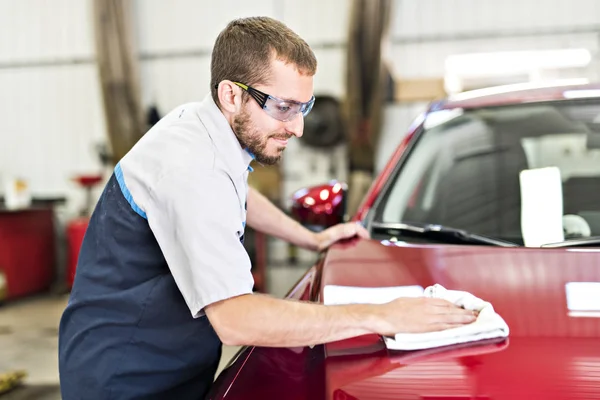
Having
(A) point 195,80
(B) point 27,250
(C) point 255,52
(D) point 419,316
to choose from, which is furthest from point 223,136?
(A) point 195,80

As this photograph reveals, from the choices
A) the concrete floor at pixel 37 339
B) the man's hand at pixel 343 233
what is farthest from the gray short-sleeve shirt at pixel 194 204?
the concrete floor at pixel 37 339

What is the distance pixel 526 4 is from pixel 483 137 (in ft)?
14.4

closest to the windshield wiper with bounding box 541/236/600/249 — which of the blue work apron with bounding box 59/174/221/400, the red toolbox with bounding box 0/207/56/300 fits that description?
the blue work apron with bounding box 59/174/221/400

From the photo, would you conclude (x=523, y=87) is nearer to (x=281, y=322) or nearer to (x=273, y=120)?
(x=273, y=120)

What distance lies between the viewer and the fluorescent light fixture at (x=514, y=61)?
5.71 metres

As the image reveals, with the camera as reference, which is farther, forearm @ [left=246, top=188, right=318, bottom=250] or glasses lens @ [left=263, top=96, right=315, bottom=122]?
forearm @ [left=246, top=188, right=318, bottom=250]

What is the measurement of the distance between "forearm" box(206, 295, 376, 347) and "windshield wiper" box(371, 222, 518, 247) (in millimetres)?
591

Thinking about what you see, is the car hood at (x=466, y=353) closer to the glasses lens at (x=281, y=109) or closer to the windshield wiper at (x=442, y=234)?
the windshield wiper at (x=442, y=234)

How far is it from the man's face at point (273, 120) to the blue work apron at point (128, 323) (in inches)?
11.0

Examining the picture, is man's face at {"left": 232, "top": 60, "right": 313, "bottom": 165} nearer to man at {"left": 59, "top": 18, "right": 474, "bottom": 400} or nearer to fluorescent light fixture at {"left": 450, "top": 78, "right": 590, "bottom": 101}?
man at {"left": 59, "top": 18, "right": 474, "bottom": 400}

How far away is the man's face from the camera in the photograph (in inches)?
48.5

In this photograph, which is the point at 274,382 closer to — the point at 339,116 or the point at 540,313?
the point at 540,313

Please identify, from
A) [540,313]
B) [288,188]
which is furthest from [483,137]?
[288,188]

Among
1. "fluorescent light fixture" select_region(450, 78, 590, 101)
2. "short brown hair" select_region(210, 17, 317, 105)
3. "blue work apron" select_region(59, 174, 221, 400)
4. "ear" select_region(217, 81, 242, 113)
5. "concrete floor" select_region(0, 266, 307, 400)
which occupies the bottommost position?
"concrete floor" select_region(0, 266, 307, 400)
